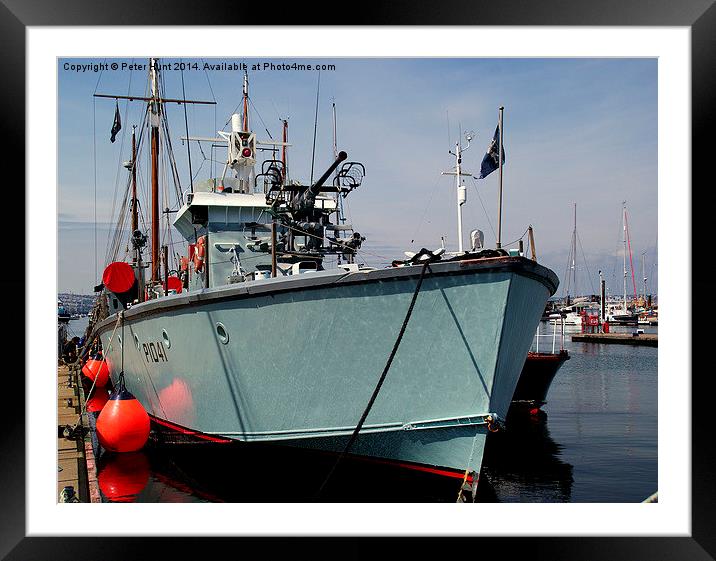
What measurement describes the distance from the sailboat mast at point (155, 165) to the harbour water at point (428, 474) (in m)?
3.44

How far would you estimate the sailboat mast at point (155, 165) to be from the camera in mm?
11352

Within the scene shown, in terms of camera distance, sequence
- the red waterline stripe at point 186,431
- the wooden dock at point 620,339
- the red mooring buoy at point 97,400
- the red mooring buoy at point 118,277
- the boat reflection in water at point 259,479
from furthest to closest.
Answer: the wooden dock at point 620,339, the red mooring buoy at point 97,400, the red mooring buoy at point 118,277, the red waterline stripe at point 186,431, the boat reflection in water at point 259,479

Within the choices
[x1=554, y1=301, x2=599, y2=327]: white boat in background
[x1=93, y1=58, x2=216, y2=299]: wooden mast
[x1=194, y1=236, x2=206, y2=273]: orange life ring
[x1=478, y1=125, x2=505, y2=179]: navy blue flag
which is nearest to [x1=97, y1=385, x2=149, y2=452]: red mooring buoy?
[x1=194, y1=236, x2=206, y2=273]: orange life ring

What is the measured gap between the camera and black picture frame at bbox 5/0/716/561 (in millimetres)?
5078

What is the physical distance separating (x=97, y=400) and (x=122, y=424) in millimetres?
6981

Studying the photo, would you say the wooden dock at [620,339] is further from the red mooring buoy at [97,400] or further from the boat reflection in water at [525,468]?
the red mooring buoy at [97,400]

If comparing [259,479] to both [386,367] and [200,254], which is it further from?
[200,254]

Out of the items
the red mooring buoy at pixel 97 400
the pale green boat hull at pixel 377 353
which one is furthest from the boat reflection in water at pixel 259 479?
the red mooring buoy at pixel 97 400

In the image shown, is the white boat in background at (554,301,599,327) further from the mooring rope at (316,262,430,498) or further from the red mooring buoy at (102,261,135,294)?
the mooring rope at (316,262,430,498)

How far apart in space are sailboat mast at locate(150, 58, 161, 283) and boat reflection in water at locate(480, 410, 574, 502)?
6420mm
